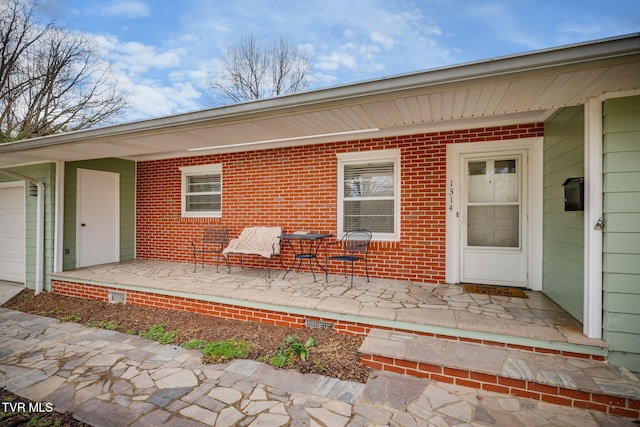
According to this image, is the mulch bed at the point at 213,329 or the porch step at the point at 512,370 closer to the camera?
the porch step at the point at 512,370

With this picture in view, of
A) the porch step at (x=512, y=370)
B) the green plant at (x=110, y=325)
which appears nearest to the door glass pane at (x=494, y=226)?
the porch step at (x=512, y=370)

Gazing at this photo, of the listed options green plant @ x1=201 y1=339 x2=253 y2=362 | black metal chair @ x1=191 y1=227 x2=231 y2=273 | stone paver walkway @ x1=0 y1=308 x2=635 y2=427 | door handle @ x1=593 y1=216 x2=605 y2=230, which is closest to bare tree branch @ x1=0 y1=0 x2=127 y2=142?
black metal chair @ x1=191 y1=227 x2=231 y2=273

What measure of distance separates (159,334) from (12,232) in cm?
480

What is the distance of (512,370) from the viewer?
228 cm

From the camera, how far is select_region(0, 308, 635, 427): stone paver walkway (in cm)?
202

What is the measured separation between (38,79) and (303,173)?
9.95m

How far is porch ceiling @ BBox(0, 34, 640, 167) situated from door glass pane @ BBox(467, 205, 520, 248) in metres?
1.17

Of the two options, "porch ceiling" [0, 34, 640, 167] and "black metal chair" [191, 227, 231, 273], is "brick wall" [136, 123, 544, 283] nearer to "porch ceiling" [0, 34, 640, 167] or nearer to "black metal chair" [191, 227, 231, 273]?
"black metal chair" [191, 227, 231, 273]

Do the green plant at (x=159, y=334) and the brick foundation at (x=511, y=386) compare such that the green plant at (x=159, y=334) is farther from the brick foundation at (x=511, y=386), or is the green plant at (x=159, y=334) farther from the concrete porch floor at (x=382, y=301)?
the brick foundation at (x=511, y=386)

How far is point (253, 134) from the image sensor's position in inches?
147

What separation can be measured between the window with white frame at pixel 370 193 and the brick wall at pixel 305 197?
0.12m

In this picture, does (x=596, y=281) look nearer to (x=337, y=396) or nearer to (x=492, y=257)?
(x=492, y=257)

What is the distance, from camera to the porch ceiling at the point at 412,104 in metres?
1.98

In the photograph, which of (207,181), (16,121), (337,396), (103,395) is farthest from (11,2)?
(337,396)
